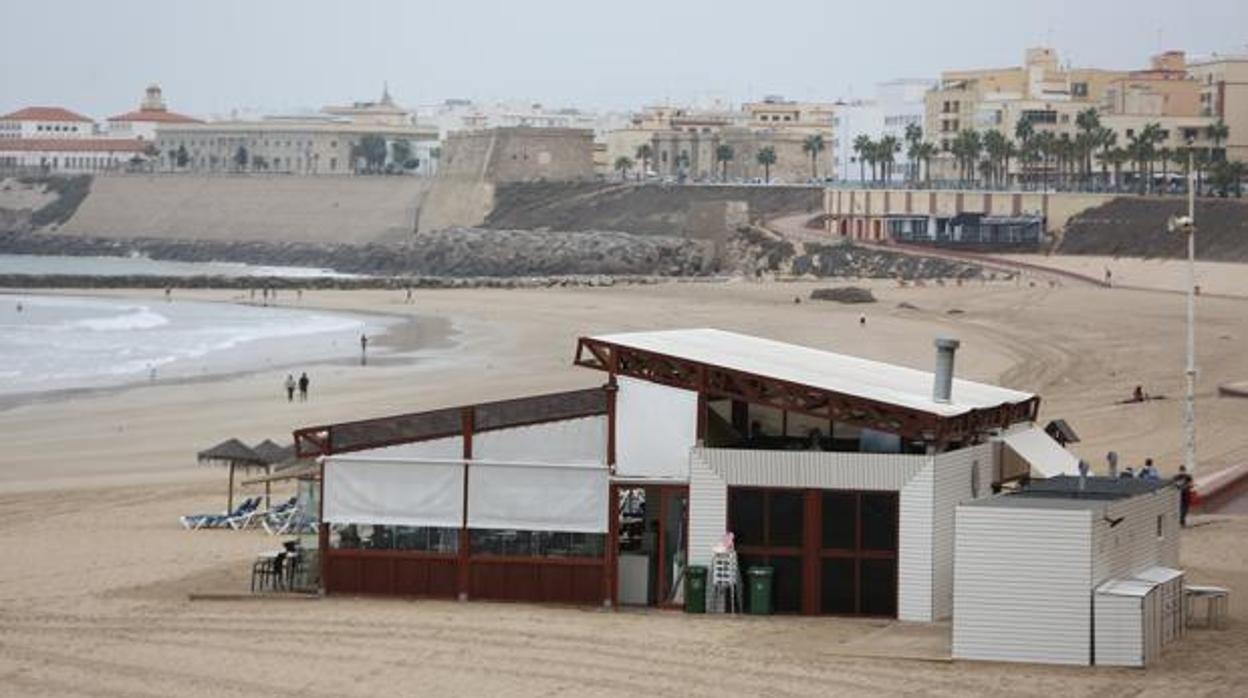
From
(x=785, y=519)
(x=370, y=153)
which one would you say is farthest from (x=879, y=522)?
(x=370, y=153)

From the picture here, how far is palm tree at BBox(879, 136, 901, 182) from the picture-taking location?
401ft

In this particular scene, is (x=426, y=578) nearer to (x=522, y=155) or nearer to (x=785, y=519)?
(x=785, y=519)

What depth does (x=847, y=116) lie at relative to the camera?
459 ft

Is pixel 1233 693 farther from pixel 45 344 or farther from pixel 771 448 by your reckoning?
pixel 45 344

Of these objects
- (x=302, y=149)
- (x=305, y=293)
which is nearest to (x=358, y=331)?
(x=305, y=293)

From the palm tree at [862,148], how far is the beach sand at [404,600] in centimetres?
6422

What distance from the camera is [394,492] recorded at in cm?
2275

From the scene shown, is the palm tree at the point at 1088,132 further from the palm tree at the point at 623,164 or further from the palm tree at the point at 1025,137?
the palm tree at the point at 623,164

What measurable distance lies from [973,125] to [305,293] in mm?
42046

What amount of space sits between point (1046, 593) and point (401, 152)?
172421 mm

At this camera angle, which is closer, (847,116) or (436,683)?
(436,683)

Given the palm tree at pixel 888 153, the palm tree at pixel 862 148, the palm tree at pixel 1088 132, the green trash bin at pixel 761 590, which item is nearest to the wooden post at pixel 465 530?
the green trash bin at pixel 761 590

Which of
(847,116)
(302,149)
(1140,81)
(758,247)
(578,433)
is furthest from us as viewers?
(302,149)

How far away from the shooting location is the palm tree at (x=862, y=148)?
407 feet
